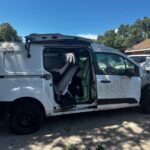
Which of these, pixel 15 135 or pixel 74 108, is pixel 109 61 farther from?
pixel 15 135

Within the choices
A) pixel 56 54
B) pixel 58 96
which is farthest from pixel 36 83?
pixel 56 54

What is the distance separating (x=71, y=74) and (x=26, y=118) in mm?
1766

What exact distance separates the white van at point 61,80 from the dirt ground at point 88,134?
1.14 feet

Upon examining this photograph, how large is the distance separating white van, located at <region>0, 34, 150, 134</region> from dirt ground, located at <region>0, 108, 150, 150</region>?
1.14 ft

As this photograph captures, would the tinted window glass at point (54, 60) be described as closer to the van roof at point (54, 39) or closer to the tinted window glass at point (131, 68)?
Result: the van roof at point (54, 39)

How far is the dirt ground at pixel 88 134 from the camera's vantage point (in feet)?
18.5

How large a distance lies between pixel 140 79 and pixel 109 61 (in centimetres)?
99

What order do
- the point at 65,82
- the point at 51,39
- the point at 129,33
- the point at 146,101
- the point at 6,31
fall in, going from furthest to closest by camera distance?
the point at 129,33
the point at 6,31
the point at 146,101
the point at 65,82
the point at 51,39

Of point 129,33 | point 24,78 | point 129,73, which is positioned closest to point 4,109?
point 24,78

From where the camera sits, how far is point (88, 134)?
627 centimetres

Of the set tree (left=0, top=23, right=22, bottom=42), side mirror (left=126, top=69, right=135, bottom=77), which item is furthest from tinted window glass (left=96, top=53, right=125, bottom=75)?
Result: tree (left=0, top=23, right=22, bottom=42)

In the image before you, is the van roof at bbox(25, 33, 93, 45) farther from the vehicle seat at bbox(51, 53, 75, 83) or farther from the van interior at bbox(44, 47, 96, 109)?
the vehicle seat at bbox(51, 53, 75, 83)

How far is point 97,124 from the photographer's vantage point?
276 inches

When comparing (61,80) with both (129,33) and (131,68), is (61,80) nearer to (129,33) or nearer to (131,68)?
(131,68)
